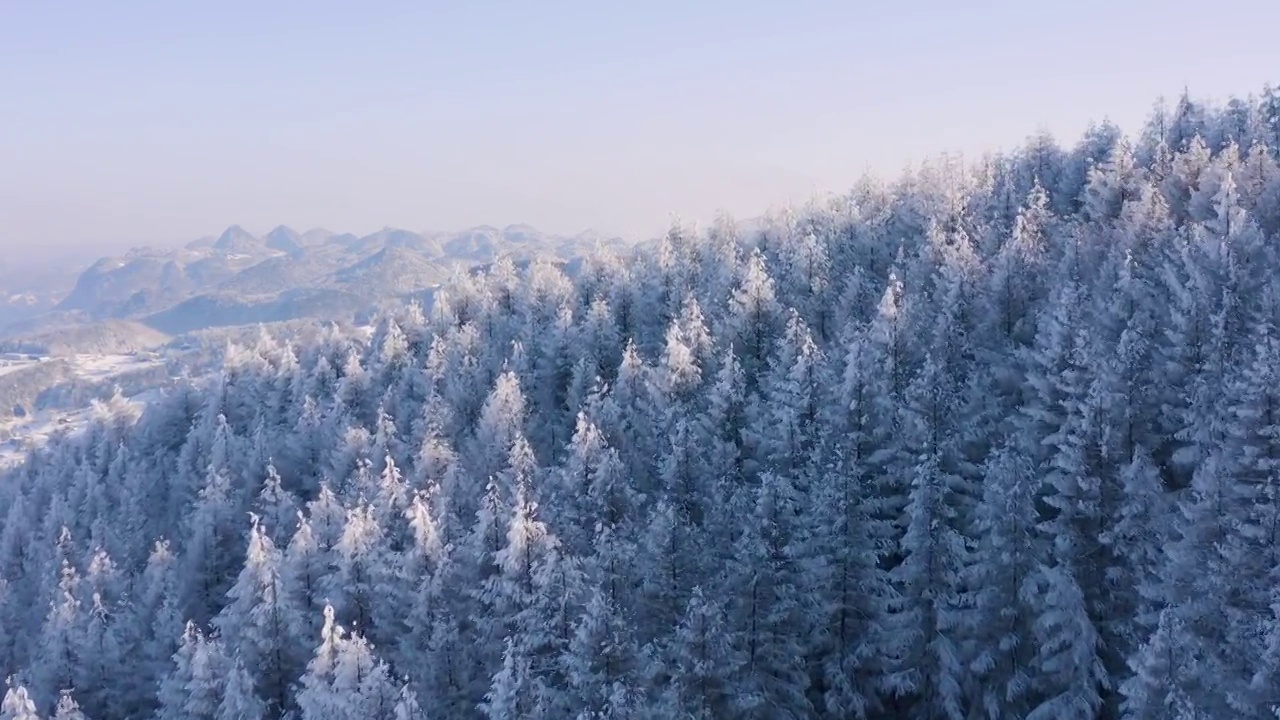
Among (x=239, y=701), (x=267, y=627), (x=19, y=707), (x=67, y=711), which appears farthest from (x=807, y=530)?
(x=19, y=707)

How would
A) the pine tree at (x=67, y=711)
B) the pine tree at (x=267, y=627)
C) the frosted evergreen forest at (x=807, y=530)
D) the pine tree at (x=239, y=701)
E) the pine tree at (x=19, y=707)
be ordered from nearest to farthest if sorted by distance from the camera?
the frosted evergreen forest at (x=807, y=530), the pine tree at (x=239, y=701), the pine tree at (x=19, y=707), the pine tree at (x=67, y=711), the pine tree at (x=267, y=627)

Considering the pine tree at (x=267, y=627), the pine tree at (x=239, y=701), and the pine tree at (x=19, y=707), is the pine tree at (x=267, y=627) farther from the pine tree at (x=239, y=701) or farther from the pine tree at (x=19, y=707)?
the pine tree at (x=19, y=707)

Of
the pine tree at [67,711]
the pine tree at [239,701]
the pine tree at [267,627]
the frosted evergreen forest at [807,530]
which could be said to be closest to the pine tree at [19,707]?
the frosted evergreen forest at [807,530]

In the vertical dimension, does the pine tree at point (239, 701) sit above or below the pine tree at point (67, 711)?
above

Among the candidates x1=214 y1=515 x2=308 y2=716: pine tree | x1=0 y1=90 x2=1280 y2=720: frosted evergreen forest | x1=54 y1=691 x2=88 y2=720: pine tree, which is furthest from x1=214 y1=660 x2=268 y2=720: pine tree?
x1=54 y1=691 x2=88 y2=720: pine tree

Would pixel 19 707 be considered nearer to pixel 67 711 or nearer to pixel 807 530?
A: pixel 67 711

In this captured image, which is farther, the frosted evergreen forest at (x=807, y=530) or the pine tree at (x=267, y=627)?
the pine tree at (x=267, y=627)

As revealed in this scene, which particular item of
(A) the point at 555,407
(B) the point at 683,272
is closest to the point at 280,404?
(A) the point at 555,407

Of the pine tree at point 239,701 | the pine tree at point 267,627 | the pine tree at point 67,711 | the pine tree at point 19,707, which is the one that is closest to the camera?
the pine tree at point 239,701
